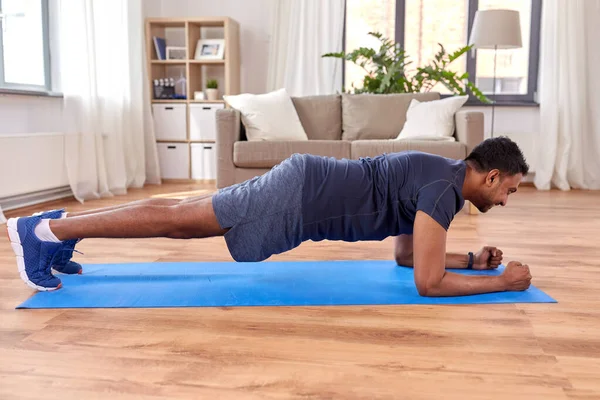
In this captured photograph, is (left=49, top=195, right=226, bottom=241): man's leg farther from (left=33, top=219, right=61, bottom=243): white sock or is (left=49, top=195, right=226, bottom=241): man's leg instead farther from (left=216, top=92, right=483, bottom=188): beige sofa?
(left=216, top=92, right=483, bottom=188): beige sofa

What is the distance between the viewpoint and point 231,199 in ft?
6.18

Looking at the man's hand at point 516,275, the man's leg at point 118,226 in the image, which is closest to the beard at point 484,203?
the man's hand at point 516,275

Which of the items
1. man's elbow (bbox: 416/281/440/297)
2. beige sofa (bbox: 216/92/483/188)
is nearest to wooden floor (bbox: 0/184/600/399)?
man's elbow (bbox: 416/281/440/297)

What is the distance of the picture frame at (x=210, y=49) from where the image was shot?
5.61 meters

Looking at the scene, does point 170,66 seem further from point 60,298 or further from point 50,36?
point 60,298

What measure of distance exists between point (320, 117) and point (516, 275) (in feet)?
9.47

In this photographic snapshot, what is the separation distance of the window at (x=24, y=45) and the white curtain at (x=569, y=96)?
3943 millimetres

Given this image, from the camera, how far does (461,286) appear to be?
6.44 ft

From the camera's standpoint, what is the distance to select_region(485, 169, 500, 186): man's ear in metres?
1.92

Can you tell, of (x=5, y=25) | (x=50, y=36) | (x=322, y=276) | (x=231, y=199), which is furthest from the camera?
(x=50, y=36)

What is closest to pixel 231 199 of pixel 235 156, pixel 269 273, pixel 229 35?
pixel 269 273

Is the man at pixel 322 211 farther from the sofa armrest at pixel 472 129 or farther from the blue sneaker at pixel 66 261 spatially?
the sofa armrest at pixel 472 129

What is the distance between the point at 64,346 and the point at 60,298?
0.43m

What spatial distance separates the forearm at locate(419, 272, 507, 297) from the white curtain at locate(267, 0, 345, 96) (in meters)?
3.83
